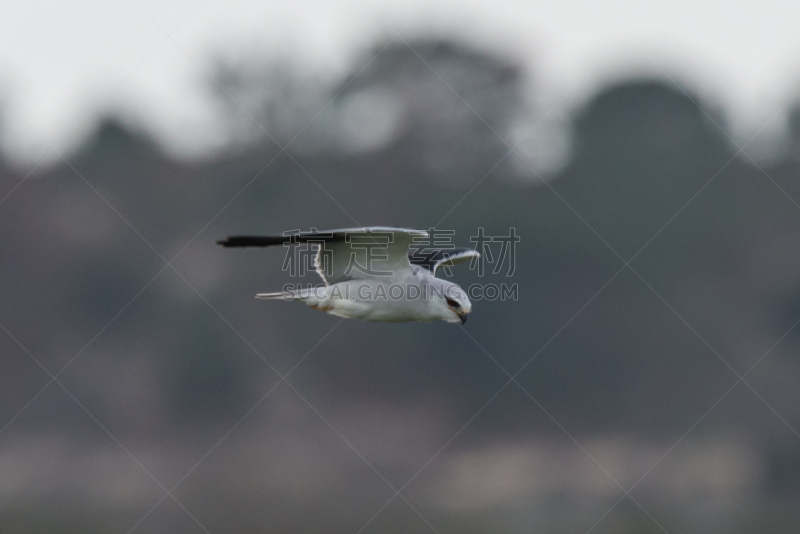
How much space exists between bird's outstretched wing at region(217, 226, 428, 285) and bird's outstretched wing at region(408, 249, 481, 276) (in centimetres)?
111

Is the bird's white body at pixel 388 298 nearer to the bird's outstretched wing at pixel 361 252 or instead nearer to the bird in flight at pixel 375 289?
the bird in flight at pixel 375 289

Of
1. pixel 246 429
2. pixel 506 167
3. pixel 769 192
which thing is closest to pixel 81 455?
pixel 246 429

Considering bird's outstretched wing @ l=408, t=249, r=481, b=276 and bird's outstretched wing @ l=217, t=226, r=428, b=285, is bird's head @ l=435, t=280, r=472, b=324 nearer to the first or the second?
bird's outstretched wing @ l=217, t=226, r=428, b=285

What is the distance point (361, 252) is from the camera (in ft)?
38.7

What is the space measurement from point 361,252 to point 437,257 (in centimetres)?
179

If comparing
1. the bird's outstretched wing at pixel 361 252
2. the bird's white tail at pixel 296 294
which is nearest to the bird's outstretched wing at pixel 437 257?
the bird's outstretched wing at pixel 361 252

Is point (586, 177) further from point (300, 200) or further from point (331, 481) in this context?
point (331, 481)

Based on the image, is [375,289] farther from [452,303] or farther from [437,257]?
[437,257]

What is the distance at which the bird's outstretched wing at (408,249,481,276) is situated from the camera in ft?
43.3

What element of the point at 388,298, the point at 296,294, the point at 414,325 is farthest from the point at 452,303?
the point at 414,325

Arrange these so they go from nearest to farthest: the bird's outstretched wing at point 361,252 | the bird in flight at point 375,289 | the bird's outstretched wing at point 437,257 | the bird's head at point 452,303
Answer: the bird's outstretched wing at point 361,252 < the bird in flight at point 375,289 < the bird's head at point 452,303 < the bird's outstretched wing at point 437,257

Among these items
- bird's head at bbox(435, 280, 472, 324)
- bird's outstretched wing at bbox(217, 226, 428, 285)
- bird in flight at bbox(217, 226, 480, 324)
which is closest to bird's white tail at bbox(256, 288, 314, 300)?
bird in flight at bbox(217, 226, 480, 324)

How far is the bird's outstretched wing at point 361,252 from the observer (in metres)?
10.9

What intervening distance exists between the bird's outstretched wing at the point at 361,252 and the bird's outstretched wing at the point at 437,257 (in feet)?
3.65
